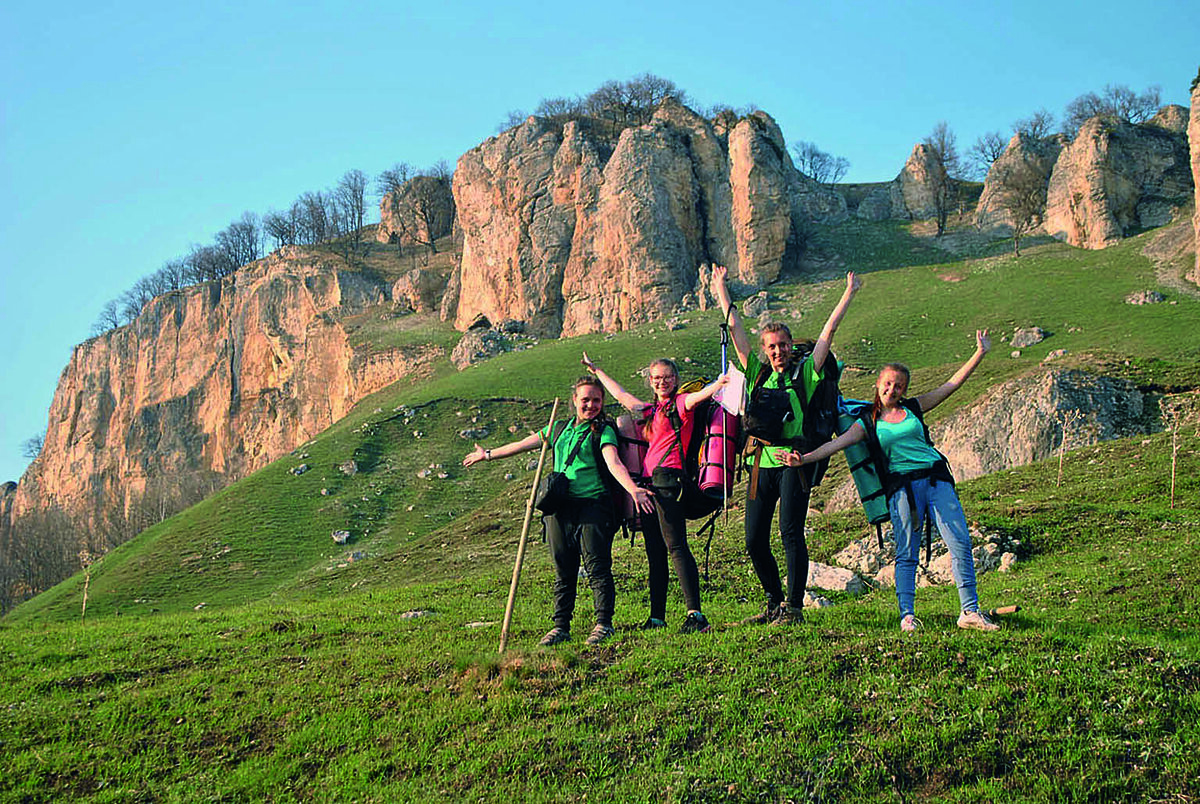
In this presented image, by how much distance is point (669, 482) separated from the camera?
8.15 meters

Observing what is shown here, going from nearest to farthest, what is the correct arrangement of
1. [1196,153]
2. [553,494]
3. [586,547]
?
[553,494]
[586,547]
[1196,153]

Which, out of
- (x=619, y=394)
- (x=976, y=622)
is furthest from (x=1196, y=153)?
(x=976, y=622)

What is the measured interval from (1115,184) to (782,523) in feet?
223

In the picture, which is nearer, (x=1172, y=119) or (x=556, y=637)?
(x=556, y=637)

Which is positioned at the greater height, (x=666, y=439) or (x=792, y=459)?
(x=666, y=439)

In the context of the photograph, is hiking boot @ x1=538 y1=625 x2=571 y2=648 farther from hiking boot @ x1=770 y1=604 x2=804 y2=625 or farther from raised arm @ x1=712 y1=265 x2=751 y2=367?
raised arm @ x1=712 y1=265 x2=751 y2=367

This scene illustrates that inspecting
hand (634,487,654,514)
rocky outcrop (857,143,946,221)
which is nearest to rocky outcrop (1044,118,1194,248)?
rocky outcrop (857,143,946,221)

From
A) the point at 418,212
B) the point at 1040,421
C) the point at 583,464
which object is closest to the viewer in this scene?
the point at 583,464

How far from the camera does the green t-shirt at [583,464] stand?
8.30 metres

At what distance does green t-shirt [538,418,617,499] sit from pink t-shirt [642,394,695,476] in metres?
0.40

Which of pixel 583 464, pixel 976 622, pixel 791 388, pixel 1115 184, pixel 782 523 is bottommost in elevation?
pixel 976 622

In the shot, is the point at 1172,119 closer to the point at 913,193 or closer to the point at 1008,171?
the point at 1008,171

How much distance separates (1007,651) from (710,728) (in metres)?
2.44

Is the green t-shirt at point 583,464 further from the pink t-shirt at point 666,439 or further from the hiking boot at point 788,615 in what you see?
the hiking boot at point 788,615
